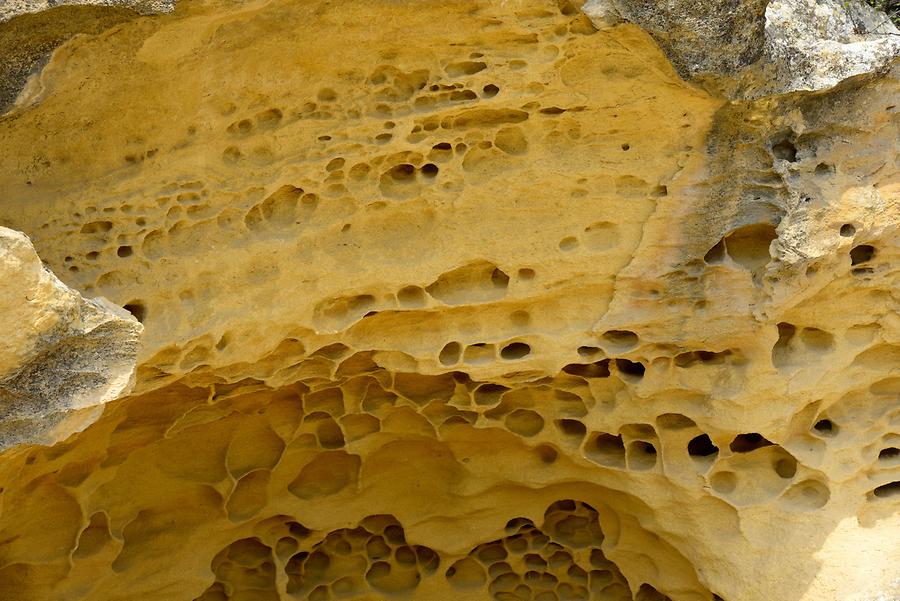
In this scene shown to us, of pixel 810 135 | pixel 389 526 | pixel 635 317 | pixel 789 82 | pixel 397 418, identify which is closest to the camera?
pixel 789 82

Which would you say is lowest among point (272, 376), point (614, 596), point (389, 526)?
point (614, 596)

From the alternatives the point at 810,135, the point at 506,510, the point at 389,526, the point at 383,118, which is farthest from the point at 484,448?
the point at 810,135

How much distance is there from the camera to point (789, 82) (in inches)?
74.7

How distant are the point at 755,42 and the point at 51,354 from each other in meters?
1.32

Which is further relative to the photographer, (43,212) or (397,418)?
(397,418)

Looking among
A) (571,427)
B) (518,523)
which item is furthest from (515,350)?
(518,523)

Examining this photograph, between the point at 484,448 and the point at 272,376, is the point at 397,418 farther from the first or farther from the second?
the point at 272,376

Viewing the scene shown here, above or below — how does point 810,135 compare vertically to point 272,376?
above

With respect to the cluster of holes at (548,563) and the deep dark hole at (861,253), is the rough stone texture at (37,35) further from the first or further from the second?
the cluster of holes at (548,563)

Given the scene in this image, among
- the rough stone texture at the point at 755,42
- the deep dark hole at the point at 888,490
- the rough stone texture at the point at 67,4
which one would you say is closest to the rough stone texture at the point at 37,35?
the rough stone texture at the point at 67,4

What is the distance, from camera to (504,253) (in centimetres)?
222

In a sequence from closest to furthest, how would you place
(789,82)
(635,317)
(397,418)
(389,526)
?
(789,82) → (635,317) → (397,418) → (389,526)

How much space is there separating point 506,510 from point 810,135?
129 centimetres

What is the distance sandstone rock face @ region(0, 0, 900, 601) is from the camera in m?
2.04
